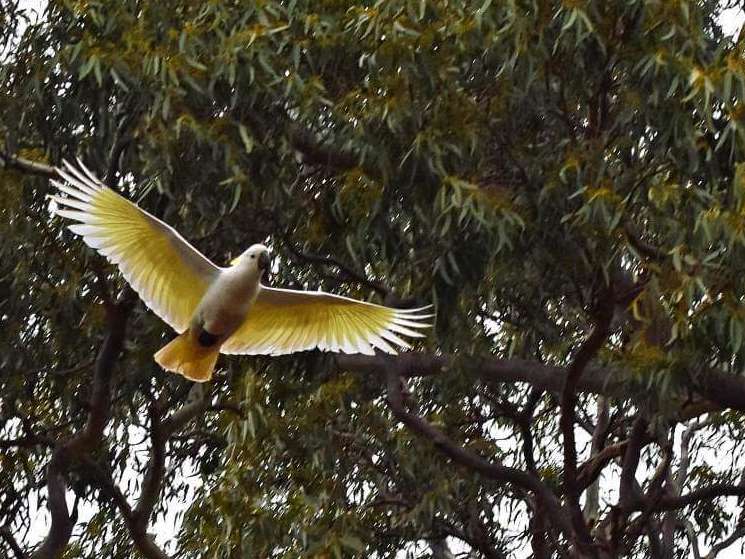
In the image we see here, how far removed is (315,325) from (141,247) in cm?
81

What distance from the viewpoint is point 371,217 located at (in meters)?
6.29

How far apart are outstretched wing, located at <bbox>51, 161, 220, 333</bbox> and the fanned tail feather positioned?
0.07m

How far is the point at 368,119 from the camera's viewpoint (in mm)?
6184

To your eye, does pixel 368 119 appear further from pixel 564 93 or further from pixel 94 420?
pixel 94 420

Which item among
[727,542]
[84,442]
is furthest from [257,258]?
[727,542]

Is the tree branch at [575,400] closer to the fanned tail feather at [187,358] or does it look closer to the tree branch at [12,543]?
the fanned tail feather at [187,358]

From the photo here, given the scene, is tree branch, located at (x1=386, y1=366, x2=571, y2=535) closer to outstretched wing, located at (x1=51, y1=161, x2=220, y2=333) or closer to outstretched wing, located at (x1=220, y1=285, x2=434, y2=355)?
outstretched wing, located at (x1=220, y1=285, x2=434, y2=355)

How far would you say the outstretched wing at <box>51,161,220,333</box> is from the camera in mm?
5727

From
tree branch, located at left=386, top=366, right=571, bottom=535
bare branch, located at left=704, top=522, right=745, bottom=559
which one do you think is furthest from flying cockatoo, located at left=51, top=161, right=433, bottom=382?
bare branch, located at left=704, top=522, right=745, bottom=559

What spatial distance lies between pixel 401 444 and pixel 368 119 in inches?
85.0

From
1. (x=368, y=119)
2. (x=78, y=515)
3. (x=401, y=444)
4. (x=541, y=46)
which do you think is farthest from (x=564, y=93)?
(x=78, y=515)

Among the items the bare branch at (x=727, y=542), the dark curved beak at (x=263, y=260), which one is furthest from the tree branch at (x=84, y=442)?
the bare branch at (x=727, y=542)

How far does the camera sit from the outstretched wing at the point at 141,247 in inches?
225

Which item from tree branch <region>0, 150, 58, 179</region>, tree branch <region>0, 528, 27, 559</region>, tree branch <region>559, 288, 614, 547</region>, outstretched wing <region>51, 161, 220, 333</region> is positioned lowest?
tree branch <region>559, 288, 614, 547</region>
